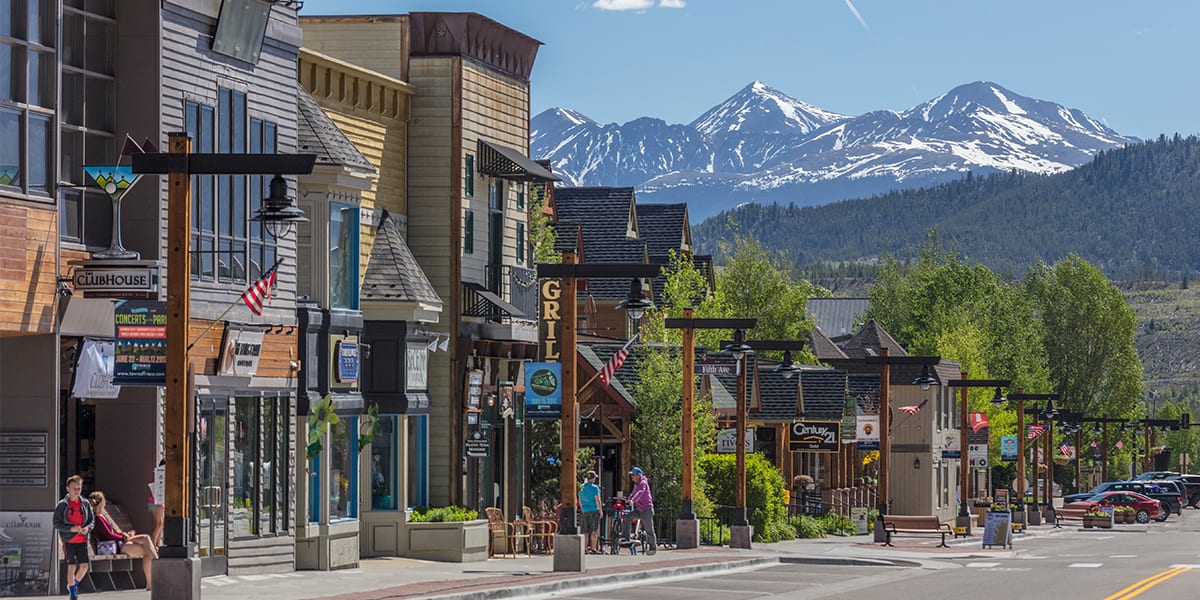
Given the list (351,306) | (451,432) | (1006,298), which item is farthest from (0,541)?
(1006,298)

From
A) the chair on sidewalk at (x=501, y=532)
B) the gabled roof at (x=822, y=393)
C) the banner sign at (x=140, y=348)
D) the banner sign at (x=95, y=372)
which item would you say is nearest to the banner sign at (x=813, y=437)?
the gabled roof at (x=822, y=393)

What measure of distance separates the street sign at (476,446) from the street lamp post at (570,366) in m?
6.45

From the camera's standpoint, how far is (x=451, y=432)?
40.0 metres

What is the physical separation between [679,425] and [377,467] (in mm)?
17784

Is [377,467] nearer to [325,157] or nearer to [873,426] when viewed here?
[325,157]

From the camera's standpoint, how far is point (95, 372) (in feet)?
85.6

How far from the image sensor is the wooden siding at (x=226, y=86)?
27609 mm

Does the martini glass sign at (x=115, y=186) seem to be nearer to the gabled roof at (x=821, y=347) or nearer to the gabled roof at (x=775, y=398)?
the gabled roof at (x=775, y=398)

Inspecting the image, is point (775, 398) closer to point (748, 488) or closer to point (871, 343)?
point (748, 488)

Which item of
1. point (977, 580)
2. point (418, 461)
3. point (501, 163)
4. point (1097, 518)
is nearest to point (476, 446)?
point (418, 461)

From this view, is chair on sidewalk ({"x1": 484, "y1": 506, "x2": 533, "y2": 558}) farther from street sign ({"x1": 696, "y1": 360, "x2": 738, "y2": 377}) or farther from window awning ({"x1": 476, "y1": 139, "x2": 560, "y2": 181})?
window awning ({"x1": 476, "y1": 139, "x2": 560, "y2": 181})

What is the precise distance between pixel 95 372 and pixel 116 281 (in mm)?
1489

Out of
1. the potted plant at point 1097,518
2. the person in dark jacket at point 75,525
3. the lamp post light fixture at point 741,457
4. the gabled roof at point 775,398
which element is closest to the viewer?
the person in dark jacket at point 75,525

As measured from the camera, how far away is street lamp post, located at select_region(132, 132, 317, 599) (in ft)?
72.3
